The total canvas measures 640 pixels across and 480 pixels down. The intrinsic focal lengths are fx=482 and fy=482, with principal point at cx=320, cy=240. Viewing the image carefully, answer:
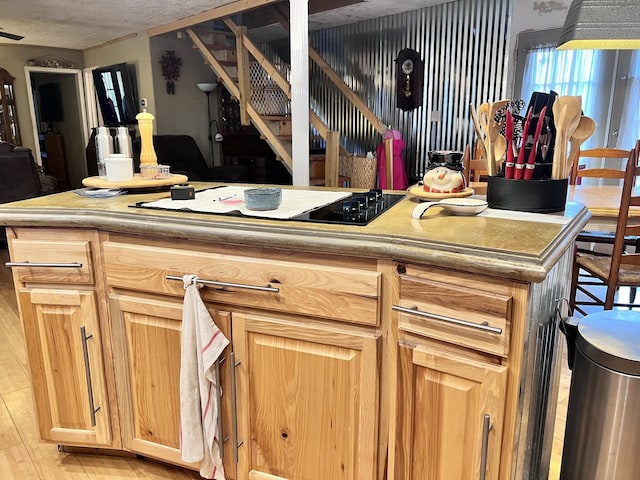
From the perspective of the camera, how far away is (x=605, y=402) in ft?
4.02

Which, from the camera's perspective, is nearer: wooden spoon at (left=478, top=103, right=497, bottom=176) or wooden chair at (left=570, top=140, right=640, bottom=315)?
wooden spoon at (left=478, top=103, right=497, bottom=176)

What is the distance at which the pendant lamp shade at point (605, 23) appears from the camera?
1.29m

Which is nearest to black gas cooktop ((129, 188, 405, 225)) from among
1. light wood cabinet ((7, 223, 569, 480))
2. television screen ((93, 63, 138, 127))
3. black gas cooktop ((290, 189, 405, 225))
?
black gas cooktop ((290, 189, 405, 225))

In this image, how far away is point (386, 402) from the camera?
50.0 inches

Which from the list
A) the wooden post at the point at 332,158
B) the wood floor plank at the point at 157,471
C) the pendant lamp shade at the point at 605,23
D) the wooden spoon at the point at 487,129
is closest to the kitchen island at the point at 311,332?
the wood floor plank at the point at 157,471

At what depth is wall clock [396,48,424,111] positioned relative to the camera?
16.8ft

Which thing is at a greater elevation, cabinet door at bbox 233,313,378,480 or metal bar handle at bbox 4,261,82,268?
metal bar handle at bbox 4,261,82,268

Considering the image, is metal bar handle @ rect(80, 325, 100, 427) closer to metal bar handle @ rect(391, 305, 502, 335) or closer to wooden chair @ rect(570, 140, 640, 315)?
metal bar handle @ rect(391, 305, 502, 335)

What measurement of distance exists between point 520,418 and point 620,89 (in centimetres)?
390

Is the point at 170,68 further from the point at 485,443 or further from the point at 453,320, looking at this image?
the point at 485,443

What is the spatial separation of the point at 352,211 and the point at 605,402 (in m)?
0.83

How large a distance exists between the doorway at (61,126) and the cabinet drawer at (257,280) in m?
7.80

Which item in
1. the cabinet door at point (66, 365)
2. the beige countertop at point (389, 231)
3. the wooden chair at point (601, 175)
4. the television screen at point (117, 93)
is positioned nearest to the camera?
the beige countertop at point (389, 231)

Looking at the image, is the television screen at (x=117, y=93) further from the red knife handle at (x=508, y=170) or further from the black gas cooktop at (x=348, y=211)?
the red knife handle at (x=508, y=170)
